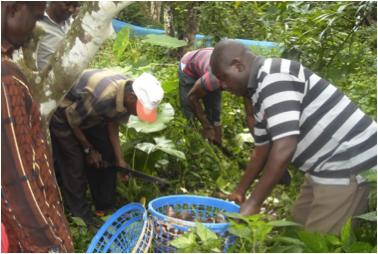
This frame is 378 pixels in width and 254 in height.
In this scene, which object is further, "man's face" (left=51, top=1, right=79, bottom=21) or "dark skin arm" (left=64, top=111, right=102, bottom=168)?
"dark skin arm" (left=64, top=111, right=102, bottom=168)

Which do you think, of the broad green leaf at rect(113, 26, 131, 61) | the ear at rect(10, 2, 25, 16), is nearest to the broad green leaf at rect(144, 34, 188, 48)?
the broad green leaf at rect(113, 26, 131, 61)

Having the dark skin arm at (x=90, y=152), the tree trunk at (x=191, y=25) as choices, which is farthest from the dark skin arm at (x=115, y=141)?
the tree trunk at (x=191, y=25)

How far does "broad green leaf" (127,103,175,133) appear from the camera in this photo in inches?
120

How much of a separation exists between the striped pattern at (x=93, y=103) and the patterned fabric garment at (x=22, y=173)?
1.14 m

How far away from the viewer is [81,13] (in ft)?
5.36

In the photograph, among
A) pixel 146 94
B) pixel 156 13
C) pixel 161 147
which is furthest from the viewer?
pixel 156 13

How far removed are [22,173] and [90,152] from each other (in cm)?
168

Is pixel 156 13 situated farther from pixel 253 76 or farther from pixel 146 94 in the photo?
pixel 253 76

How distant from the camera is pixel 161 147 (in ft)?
9.84

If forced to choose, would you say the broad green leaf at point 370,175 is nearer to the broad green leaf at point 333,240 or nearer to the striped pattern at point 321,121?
the striped pattern at point 321,121

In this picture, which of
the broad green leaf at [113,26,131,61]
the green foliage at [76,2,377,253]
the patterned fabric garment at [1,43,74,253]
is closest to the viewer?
the patterned fabric garment at [1,43,74,253]

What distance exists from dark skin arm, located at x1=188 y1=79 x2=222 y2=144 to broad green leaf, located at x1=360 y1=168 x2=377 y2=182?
1851 mm

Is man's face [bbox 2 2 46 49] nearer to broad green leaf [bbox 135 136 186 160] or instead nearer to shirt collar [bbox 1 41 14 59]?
shirt collar [bbox 1 41 14 59]

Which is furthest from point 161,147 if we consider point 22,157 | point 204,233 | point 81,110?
point 22,157
